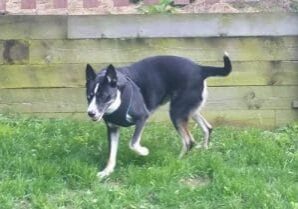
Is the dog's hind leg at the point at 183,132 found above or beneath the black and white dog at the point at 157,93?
beneath

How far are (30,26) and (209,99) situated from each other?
76.8 inches

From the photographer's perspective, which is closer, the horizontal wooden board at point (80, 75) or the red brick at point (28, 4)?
the horizontal wooden board at point (80, 75)

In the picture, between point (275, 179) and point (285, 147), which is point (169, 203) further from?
point (285, 147)

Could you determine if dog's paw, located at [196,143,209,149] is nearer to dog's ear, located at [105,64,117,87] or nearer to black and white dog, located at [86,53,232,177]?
black and white dog, located at [86,53,232,177]

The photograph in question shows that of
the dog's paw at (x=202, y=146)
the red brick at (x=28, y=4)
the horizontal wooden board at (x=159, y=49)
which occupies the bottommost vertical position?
the dog's paw at (x=202, y=146)

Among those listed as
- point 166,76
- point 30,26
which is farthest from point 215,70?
point 30,26

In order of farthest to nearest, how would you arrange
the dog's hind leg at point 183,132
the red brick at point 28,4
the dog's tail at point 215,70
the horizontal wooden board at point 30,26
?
the red brick at point 28,4, the horizontal wooden board at point 30,26, the dog's tail at point 215,70, the dog's hind leg at point 183,132

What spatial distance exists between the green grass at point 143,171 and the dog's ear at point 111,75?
0.70m

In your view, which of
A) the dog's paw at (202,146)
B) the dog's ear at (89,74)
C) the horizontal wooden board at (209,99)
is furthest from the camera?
the horizontal wooden board at (209,99)

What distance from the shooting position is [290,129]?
7.94 meters

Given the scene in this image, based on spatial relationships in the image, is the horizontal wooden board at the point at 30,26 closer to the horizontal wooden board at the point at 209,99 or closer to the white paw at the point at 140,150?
the horizontal wooden board at the point at 209,99

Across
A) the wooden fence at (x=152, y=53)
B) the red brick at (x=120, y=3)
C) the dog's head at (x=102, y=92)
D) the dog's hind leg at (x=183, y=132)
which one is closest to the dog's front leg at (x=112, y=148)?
the dog's head at (x=102, y=92)

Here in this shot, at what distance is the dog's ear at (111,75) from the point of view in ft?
20.5

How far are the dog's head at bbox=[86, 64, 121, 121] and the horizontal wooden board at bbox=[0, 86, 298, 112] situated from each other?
1.69 m
